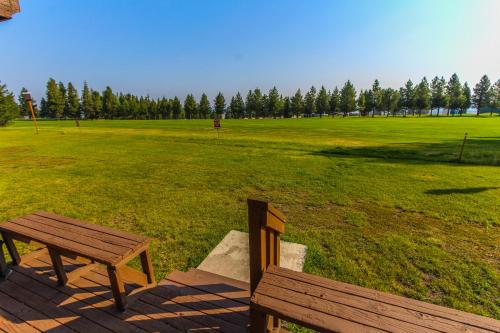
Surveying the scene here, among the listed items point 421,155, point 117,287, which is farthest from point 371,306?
point 421,155

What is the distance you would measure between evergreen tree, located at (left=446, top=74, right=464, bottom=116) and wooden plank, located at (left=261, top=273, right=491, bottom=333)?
95.7 metres

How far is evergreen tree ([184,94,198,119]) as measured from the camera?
80.5m

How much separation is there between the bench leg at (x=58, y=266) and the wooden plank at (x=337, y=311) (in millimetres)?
2558

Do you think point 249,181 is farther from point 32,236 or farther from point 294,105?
point 294,105

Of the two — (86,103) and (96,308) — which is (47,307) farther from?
(86,103)

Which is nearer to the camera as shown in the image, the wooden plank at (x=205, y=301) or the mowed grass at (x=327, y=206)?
the wooden plank at (x=205, y=301)

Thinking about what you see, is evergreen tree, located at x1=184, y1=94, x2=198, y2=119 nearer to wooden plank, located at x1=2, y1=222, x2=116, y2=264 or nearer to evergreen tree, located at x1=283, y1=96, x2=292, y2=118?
evergreen tree, located at x1=283, y1=96, x2=292, y2=118

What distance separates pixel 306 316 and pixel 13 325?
293 centimetres

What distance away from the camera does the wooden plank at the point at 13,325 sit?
Answer: 2.42 m

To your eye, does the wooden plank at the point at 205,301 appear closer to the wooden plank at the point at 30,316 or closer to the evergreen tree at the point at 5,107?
the wooden plank at the point at 30,316

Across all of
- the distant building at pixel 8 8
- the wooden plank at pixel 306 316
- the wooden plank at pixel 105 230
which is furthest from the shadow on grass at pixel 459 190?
the distant building at pixel 8 8

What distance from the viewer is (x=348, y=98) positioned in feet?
257

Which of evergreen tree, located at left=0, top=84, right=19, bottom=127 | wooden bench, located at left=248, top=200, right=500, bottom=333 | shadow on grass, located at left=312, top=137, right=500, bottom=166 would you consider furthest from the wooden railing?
evergreen tree, located at left=0, top=84, right=19, bottom=127

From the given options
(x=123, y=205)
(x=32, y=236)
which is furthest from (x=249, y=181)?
(x=32, y=236)
